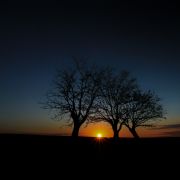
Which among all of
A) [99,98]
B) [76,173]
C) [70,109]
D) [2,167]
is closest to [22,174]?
[2,167]

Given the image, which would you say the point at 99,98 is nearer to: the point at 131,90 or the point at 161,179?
the point at 131,90

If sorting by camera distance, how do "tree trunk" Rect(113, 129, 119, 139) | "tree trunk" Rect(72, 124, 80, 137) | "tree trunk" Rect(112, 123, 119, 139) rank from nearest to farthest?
"tree trunk" Rect(72, 124, 80, 137) < "tree trunk" Rect(113, 129, 119, 139) < "tree trunk" Rect(112, 123, 119, 139)

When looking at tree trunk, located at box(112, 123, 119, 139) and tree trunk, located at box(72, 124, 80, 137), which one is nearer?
tree trunk, located at box(72, 124, 80, 137)

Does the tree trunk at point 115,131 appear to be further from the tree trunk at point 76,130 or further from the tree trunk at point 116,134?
the tree trunk at point 76,130

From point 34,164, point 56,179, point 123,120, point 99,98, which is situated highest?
point 99,98

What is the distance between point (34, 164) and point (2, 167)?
1.53 meters

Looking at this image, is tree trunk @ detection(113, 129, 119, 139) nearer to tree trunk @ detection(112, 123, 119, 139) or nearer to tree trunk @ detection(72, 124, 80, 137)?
tree trunk @ detection(112, 123, 119, 139)

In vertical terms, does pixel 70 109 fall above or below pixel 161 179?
above

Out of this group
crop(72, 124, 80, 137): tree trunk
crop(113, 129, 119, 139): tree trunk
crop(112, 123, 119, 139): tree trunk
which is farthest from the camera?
crop(112, 123, 119, 139): tree trunk

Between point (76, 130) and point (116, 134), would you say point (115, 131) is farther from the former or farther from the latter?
point (76, 130)

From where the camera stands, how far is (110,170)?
10.3 metres

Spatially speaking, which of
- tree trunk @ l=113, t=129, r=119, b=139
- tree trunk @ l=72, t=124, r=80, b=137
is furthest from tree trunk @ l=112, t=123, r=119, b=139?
tree trunk @ l=72, t=124, r=80, b=137

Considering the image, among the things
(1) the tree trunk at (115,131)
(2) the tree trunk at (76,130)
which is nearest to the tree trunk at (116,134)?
(1) the tree trunk at (115,131)

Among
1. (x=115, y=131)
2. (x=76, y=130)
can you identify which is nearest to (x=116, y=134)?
(x=115, y=131)
